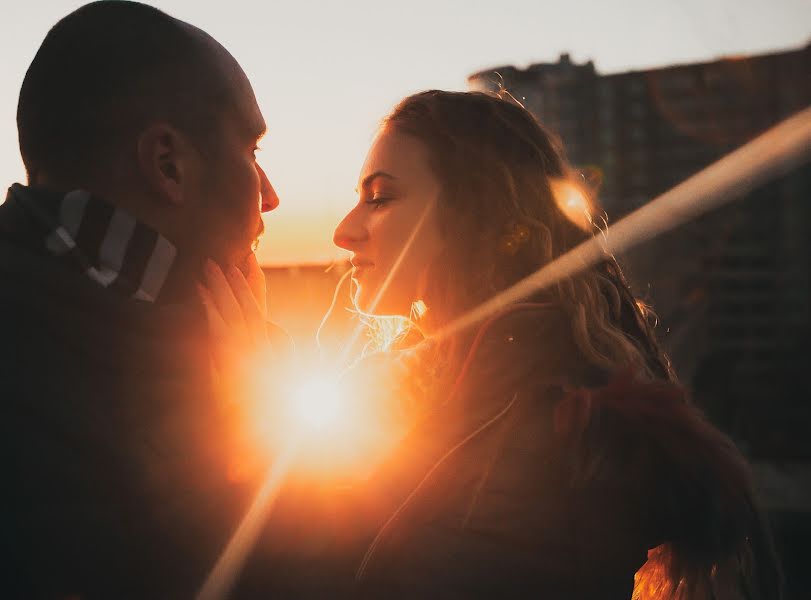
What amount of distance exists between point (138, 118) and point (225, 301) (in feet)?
1.31

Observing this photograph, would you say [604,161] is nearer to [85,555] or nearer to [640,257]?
[640,257]

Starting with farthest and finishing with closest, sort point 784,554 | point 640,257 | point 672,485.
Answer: point 640,257, point 784,554, point 672,485

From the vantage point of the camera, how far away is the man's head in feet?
4.71

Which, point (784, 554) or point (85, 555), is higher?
point (784, 554)

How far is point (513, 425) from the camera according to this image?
1812 millimetres

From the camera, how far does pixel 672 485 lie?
5.78 feet

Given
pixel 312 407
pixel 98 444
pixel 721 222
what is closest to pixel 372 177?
pixel 312 407

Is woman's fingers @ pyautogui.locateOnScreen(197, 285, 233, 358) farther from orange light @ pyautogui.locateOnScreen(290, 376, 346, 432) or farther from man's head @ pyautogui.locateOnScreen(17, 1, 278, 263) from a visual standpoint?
orange light @ pyautogui.locateOnScreen(290, 376, 346, 432)

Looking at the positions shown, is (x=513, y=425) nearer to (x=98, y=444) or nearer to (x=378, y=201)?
(x=378, y=201)

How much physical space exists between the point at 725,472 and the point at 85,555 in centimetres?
144

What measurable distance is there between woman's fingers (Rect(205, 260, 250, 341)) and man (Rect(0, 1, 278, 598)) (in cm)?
3

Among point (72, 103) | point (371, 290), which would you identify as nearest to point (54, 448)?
point (72, 103)

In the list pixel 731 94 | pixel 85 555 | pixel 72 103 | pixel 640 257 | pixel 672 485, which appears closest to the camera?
pixel 85 555

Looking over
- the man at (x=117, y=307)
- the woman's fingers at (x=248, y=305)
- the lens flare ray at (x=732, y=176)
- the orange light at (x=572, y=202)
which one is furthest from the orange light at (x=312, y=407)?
the lens flare ray at (x=732, y=176)
